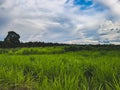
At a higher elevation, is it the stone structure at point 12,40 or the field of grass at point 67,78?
the stone structure at point 12,40

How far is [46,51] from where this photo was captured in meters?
21.2

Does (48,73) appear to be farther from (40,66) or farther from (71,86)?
(71,86)

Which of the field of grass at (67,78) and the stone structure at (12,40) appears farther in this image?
the stone structure at (12,40)

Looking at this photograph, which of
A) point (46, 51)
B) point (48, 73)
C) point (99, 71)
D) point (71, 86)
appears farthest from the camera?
point (46, 51)

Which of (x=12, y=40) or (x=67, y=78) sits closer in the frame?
(x=67, y=78)

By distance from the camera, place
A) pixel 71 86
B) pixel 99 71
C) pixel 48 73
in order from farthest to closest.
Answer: pixel 48 73
pixel 99 71
pixel 71 86

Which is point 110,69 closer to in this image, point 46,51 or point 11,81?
point 11,81

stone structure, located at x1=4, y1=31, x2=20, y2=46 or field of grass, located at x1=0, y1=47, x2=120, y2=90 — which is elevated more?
stone structure, located at x1=4, y1=31, x2=20, y2=46

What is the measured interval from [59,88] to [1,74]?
2640 mm

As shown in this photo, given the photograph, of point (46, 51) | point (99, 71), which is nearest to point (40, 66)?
point (99, 71)

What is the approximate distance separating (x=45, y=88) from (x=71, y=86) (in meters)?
0.49

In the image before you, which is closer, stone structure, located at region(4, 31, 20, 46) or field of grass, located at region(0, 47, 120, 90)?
field of grass, located at region(0, 47, 120, 90)

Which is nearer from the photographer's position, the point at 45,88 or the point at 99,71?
the point at 45,88

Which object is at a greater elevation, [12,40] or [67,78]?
[12,40]
